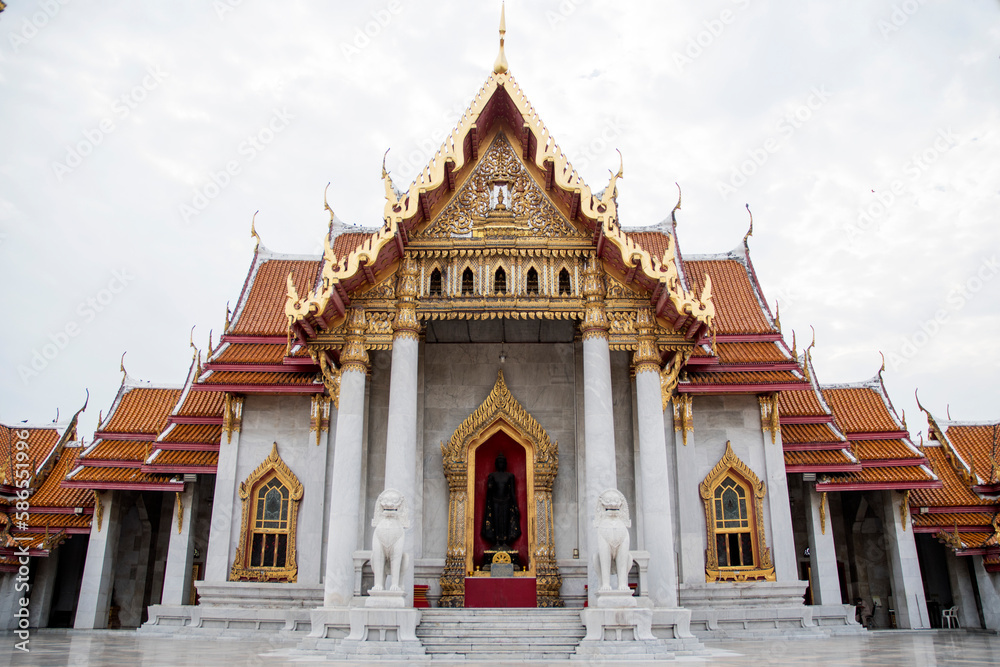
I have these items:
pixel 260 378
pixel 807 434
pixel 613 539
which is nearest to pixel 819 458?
pixel 807 434

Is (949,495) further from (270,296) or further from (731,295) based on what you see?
(270,296)

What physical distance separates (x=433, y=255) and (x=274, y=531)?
22.3ft

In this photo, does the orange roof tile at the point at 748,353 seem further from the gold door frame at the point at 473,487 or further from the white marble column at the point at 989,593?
the white marble column at the point at 989,593

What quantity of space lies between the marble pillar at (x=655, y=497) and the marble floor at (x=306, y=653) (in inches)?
45.9

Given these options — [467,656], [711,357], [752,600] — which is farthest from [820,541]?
[467,656]

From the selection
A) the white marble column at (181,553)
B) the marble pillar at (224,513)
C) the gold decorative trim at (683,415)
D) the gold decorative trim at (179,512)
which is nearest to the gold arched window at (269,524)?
the marble pillar at (224,513)

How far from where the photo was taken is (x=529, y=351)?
1555 cm

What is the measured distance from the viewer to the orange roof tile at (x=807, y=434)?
17.3 meters

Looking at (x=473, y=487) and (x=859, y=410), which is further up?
(x=859, y=410)

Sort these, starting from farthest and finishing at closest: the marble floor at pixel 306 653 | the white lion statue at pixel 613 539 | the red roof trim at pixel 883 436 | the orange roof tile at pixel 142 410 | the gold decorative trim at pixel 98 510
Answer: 1. the orange roof tile at pixel 142 410
2. the red roof trim at pixel 883 436
3. the gold decorative trim at pixel 98 510
4. the white lion statue at pixel 613 539
5. the marble floor at pixel 306 653

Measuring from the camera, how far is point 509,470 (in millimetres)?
15195

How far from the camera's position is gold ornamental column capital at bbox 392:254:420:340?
12.7 metres

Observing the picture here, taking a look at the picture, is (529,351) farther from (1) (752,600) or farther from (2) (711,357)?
(1) (752,600)

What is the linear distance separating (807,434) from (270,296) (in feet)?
43.4
